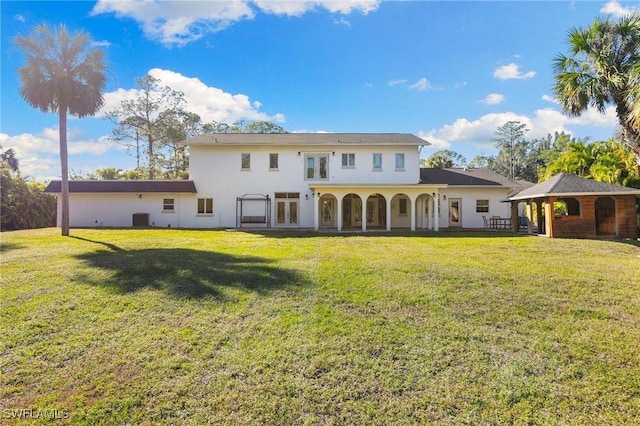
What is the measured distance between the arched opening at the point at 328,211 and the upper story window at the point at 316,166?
1.49 meters

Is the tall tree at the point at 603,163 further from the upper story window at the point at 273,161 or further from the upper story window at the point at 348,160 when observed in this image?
the upper story window at the point at 273,161

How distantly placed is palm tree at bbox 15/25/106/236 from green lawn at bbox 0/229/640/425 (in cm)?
1124

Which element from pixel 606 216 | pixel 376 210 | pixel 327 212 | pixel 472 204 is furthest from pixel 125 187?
pixel 606 216

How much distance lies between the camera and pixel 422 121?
1062 inches

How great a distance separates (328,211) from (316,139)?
17.1ft

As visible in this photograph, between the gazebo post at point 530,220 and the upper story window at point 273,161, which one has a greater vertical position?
the upper story window at point 273,161

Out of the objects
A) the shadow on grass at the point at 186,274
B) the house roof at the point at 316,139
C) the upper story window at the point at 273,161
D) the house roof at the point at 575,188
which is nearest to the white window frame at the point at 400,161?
the house roof at the point at 316,139

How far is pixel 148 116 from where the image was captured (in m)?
34.0

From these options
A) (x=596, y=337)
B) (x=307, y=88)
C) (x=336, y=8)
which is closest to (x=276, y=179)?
(x=307, y=88)

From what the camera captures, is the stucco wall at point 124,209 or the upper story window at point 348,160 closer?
the upper story window at point 348,160

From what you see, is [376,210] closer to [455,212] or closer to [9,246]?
[455,212]

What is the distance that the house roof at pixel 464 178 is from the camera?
74.2ft

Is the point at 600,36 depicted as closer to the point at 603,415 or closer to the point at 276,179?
the point at 603,415

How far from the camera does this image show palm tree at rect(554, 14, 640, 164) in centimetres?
1116
